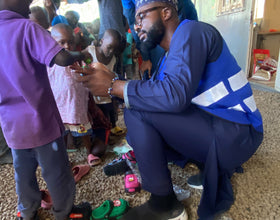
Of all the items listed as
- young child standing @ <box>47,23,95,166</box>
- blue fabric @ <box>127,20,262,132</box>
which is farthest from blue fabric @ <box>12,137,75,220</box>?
young child standing @ <box>47,23,95,166</box>

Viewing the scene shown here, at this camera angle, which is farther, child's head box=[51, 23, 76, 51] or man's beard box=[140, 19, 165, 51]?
child's head box=[51, 23, 76, 51]

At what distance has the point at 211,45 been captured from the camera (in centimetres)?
81

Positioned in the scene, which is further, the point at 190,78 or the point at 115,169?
the point at 115,169

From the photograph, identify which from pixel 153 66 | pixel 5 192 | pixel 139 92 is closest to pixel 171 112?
pixel 139 92

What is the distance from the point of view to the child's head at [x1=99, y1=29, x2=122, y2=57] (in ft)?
5.53

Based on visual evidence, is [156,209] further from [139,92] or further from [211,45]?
[211,45]

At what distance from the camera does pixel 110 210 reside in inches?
37.4

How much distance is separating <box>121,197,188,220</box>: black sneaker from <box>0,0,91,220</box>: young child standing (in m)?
0.27

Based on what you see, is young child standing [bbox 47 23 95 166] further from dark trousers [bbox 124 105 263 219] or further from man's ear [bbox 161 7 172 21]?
man's ear [bbox 161 7 172 21]

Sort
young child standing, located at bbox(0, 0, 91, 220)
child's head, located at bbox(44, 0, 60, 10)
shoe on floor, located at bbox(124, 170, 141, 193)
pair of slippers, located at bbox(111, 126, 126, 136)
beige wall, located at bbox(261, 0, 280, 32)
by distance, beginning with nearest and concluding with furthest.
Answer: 1. young child standing, located at bbox(0, 0, 91, 220)
2. shoe on floor, located at bbox(124, 170, 141, 193)
3. pair of slippers, located at bbox(111, 126, 126, 136)
4. child's head, located at bbox(44, 0, 60, 10)
5. beige wall, located at bbox(261, 0, 280, 32)

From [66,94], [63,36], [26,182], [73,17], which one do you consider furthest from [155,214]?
[73,17]

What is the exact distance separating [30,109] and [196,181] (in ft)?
2.90

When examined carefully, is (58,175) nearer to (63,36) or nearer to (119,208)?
(119,208)

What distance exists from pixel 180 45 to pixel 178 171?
784mm
